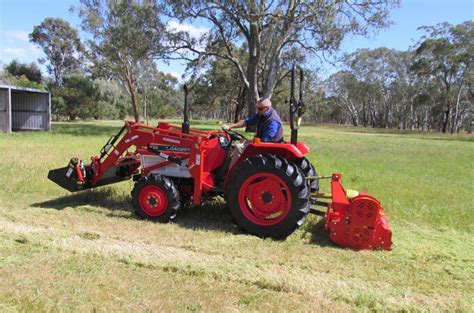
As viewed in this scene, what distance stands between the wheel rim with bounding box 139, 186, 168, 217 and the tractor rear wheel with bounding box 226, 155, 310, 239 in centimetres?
89

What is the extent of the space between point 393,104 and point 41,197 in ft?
234

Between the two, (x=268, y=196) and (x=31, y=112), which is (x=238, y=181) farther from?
(x=31, y=112)

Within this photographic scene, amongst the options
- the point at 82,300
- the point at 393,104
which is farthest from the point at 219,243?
the point at 393,104

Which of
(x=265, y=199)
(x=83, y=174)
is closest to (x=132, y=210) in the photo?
(x=83, y=174)

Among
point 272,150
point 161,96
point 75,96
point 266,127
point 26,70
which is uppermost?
point 26,70

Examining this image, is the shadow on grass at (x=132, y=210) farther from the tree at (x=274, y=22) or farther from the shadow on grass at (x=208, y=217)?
the tree at (x=274, y=22)

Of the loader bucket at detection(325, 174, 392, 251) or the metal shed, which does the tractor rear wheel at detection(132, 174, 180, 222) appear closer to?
the loader bucket at detection(325, 174, 392, 251)

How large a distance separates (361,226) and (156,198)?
8.40 feet

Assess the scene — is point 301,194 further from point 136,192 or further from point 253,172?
point 136,192

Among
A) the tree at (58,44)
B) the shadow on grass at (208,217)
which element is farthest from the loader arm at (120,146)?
the tree at (58,44)

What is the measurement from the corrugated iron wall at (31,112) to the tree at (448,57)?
3761 centimetres

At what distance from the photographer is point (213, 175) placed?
231 inches

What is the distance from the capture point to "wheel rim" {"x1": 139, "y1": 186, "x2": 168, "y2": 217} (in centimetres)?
566

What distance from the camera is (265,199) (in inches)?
205
